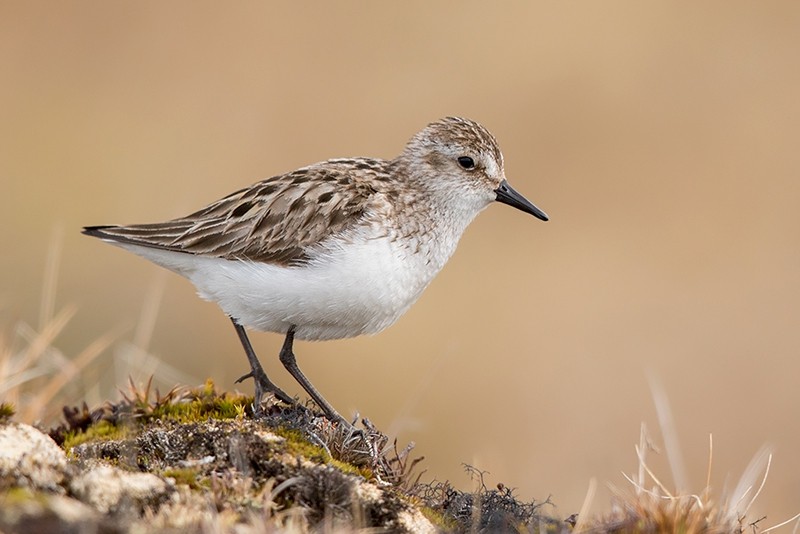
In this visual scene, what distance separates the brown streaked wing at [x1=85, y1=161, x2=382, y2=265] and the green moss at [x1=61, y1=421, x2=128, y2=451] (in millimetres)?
1430

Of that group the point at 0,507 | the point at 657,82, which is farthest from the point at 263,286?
the point at 657,82

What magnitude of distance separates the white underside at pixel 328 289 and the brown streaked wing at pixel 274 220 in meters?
0.12

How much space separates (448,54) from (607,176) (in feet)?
12.7

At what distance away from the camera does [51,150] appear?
1644 centimetres

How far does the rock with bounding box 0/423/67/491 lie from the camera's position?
4.13 m

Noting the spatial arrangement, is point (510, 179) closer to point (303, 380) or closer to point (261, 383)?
point (303, 380)

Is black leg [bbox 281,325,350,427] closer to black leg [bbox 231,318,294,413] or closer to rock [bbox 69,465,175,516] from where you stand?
black leg [bbox 231,318,294,413]

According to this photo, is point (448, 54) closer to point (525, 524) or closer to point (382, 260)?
point (382, 260)

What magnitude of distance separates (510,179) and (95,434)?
10.8 meters

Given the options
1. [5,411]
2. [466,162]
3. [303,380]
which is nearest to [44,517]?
[5,411]

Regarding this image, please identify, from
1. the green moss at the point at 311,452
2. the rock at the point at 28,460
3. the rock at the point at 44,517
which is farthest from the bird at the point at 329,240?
the rock at the point at 44,517

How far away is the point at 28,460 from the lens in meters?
4.24

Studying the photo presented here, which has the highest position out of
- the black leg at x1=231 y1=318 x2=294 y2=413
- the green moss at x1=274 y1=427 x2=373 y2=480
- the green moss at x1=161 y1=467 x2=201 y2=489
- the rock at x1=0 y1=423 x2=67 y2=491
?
the rock at x1=0 y1=423 x2=67 y2=491

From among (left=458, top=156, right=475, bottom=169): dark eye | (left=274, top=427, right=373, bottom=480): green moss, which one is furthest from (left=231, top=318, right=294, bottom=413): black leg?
(left=458, top=156, right=475, bottom=169): dark eye
